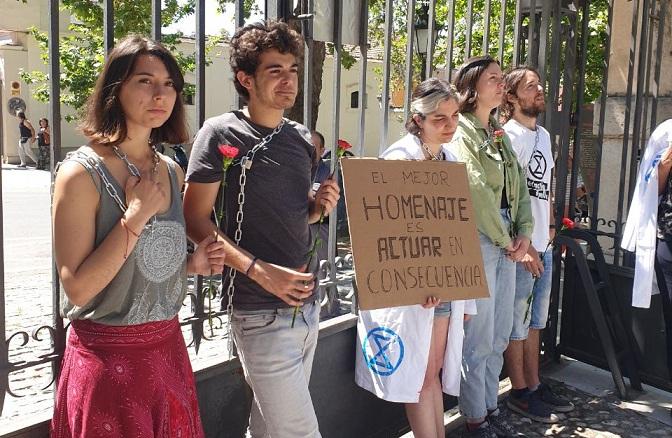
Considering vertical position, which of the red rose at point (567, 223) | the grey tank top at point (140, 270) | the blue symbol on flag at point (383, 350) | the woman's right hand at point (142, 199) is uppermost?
the woman's right hand at point (142, 199)

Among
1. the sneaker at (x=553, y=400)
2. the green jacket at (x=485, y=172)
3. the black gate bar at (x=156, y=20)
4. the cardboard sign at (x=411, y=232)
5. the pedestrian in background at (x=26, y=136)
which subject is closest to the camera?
the black gate bar at (x=156, y=20)

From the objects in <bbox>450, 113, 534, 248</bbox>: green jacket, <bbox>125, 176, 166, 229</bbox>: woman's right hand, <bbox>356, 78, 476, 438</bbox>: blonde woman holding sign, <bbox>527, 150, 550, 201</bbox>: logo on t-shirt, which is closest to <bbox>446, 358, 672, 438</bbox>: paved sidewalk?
<bbox>356, 78, 476, 438</bbox>: blonde woman holding sign

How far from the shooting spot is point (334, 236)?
323cm

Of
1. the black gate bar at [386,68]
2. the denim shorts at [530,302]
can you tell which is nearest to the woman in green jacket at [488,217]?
the denim shorts at [530,302]

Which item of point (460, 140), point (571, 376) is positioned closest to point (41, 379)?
point (460, 140)

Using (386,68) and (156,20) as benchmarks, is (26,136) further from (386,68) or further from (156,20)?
(156,20)

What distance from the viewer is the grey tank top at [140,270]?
71.3 inches

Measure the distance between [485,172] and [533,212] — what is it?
26.9 inches

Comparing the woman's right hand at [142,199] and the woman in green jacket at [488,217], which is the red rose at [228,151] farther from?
the woman in green jacket at [488,217]

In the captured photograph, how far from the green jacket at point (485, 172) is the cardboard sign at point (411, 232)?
0.32 m

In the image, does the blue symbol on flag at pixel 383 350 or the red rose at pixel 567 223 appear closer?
the blue symbol on flag at pixel 383 350

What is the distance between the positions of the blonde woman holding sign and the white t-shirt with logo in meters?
0.82

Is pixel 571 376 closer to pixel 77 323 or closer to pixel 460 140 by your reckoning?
pixel 460 140

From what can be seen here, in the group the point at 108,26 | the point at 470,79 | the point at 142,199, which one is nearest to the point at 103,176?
the point at 142,199
